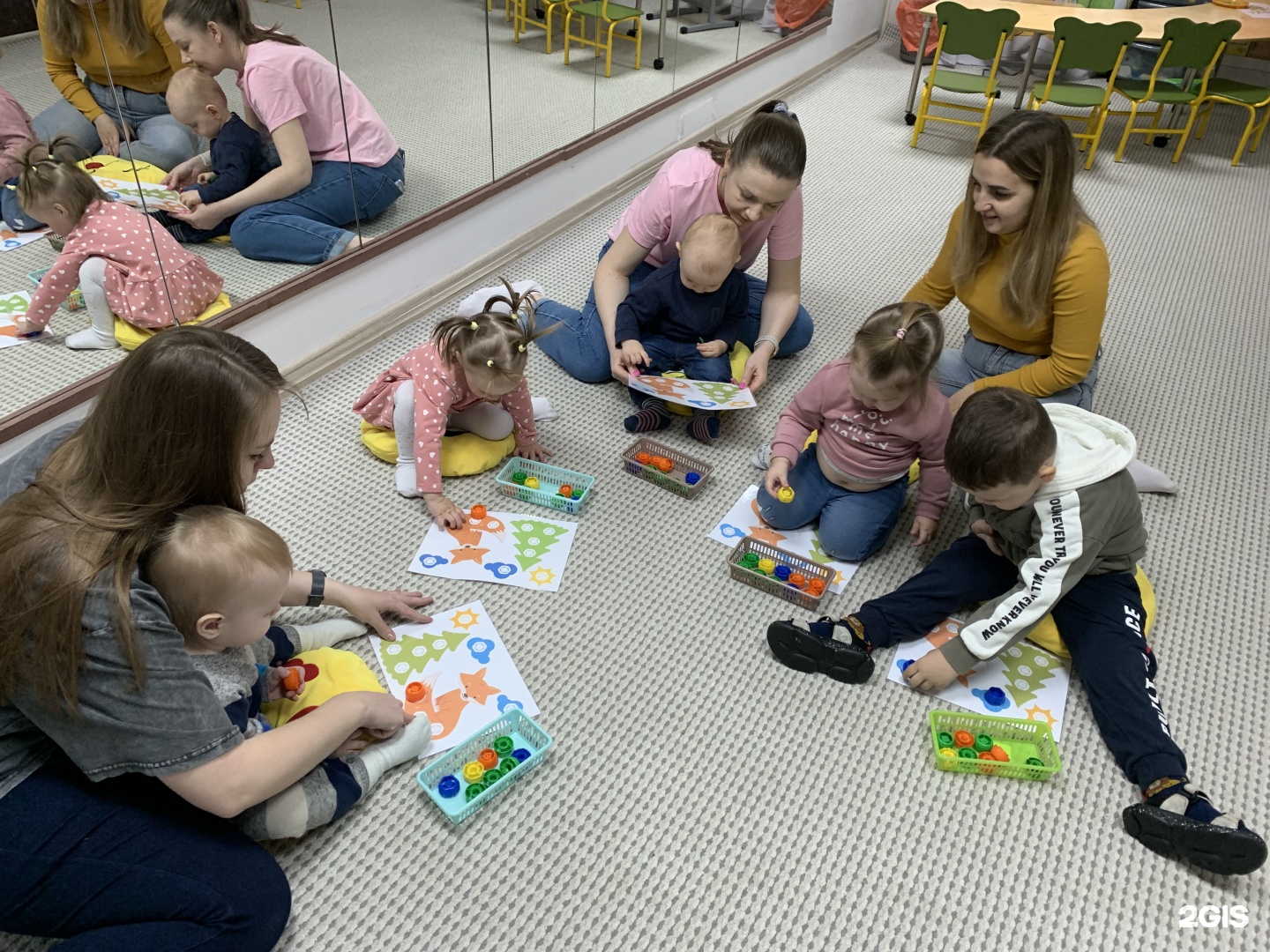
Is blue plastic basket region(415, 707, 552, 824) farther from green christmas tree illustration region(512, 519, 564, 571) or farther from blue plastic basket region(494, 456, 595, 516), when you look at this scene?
blue plastic basket region(494, 456, 595, 516)

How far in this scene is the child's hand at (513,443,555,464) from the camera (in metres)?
1.79

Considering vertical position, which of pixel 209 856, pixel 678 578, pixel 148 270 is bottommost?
pixel 678 578

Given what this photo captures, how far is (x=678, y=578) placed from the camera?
1595mm

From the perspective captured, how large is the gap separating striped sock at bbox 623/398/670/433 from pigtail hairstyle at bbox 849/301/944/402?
56cm

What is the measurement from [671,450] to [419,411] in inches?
19.9

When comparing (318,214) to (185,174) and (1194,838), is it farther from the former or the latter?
(1194,838)

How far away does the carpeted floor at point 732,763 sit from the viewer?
1123 millimetres

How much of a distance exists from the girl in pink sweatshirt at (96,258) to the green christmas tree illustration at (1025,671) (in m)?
1.70

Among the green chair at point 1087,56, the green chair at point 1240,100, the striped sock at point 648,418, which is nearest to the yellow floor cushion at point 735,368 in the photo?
the striped sock at point 648,418

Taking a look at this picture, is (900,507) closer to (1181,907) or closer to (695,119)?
(1181,907)

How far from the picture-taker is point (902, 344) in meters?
1.44

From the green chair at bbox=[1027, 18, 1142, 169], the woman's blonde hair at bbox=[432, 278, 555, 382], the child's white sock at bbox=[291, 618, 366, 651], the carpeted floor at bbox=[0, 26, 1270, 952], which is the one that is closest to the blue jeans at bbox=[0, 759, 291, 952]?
the carpeted floor at bbox=[0, 26, 1270, 952]

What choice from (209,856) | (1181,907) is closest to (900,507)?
(1181,907)

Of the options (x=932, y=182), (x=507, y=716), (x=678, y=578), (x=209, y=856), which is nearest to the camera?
(x=209, y=856)
